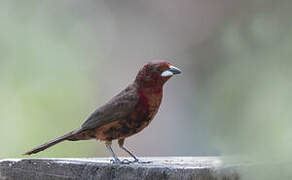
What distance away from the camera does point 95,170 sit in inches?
87.9

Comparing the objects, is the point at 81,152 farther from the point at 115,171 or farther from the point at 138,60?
the point at 115,171

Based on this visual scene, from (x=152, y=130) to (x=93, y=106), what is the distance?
912mm

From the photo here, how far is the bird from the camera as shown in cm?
288

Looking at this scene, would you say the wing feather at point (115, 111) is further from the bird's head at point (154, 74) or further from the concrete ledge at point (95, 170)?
the concrete ledge at point (95, 170)

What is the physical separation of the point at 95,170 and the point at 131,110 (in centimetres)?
70

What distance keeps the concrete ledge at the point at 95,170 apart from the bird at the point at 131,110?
0.46 meters

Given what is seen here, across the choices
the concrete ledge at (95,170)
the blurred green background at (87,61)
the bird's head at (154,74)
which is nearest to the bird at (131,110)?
the bird's head at (154,74)

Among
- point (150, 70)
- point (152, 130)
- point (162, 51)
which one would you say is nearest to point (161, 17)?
point (162, 51)

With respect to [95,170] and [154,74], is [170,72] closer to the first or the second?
[154,74]

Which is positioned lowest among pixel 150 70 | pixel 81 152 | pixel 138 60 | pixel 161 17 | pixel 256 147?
pixel 81 152

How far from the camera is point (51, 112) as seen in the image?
247 inches

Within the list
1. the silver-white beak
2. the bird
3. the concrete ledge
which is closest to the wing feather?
the bird

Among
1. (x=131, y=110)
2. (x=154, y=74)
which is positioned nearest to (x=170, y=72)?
(x=154, y=74)

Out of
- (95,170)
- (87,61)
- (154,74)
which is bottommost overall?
(95,170)
